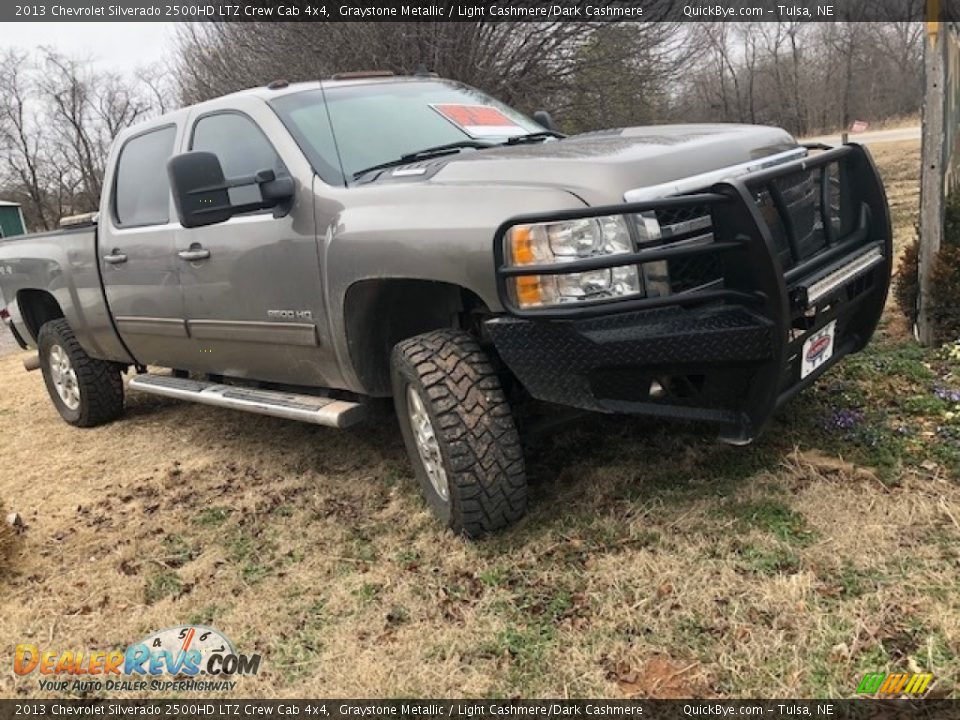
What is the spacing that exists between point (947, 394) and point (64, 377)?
18.4 ft

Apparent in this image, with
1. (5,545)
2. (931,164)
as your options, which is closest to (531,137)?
(931,164)

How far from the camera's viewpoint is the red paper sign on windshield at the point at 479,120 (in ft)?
13.0

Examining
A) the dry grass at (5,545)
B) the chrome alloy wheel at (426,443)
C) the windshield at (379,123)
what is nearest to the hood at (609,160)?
the windshield at (379,123)

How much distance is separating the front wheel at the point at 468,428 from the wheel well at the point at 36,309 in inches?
158

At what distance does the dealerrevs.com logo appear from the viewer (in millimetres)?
2609

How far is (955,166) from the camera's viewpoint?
486 cm

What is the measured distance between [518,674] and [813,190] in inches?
85.6

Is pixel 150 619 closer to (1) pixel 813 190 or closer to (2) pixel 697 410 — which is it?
→ (2) pixel 697 410

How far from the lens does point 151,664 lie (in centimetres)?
272

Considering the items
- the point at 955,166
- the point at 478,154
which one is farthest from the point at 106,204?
the point at 955,166

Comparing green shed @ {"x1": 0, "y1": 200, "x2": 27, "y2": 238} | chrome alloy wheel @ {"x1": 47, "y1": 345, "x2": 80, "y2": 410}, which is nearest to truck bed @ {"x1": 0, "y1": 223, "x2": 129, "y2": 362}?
chrome alloy wheel @ {"x1": 47, "y1": 345, "x2": 80, "y2": 410}

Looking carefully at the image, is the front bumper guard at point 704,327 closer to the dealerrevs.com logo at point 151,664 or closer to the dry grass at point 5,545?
the dealerrevs.com logo at point 151,664

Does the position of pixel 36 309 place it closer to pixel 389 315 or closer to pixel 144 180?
pixel 144 180

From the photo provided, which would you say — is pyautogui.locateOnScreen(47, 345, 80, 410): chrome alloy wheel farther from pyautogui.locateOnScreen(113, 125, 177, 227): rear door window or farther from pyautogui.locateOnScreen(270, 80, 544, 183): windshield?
pyautogui.locateOnScreen(270, 80, 544, 183): windshield
